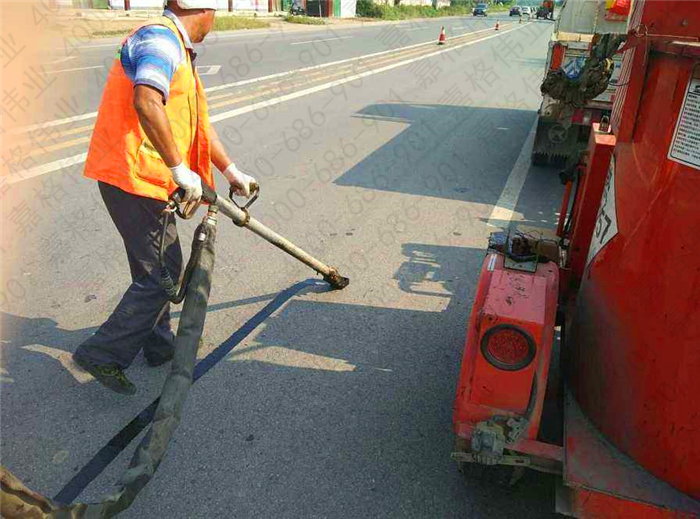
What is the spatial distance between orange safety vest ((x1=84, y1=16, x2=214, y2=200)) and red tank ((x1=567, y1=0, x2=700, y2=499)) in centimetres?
194

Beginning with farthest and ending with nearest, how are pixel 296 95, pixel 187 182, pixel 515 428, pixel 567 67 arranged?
pixel 296 95 → pixel 567 67 → pixel 187 182 → pixel 515 428

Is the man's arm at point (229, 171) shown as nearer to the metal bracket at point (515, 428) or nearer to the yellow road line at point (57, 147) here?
the metal bracket at point (515, 428)

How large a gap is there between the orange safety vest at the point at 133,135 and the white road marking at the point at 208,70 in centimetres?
1112

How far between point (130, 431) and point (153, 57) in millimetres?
1743

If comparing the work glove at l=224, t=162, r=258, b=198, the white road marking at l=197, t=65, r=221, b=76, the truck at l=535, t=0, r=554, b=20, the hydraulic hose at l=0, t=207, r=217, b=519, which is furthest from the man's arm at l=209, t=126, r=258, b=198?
the white road marking at l=197, t=65, r=221, b=76

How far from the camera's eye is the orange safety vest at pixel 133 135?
8.86 feet

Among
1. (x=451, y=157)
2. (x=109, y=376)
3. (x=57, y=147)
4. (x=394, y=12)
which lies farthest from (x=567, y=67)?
(x=394, y=12)

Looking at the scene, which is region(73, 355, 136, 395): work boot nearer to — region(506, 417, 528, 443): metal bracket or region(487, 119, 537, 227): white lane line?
region(506, 417, 528, 443): metal bracket

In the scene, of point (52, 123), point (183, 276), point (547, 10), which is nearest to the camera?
point (183, 276)

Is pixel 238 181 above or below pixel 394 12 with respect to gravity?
below

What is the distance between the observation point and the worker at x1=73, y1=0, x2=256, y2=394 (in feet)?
8.38

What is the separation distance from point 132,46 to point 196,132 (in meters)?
0.51

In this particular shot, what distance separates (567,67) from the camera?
599 centimetres

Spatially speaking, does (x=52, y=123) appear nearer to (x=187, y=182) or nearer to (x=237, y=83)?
(x=237, y=83)
